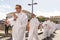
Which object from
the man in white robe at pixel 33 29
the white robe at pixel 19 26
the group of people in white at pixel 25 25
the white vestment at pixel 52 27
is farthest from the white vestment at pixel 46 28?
the white robe at pixel 19 26

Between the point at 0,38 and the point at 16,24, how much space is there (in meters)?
2.41

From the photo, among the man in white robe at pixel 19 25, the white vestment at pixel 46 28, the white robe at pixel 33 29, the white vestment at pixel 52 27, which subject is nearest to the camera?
the man in white robe at pixel 19 25

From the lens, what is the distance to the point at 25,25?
5.61m

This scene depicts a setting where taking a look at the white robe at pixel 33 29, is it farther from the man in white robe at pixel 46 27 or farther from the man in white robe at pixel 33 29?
the man in white robe at pixel 46 27

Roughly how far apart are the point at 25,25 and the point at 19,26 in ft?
0.38

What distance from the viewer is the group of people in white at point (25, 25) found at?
5586 millimetres

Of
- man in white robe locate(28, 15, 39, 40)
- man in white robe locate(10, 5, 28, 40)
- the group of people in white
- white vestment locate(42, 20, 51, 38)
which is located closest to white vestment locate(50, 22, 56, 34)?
the group of people in white

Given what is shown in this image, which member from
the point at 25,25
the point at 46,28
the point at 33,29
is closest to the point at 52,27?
the point at 46,28

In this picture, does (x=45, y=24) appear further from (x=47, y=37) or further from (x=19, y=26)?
(x=19, y=26)

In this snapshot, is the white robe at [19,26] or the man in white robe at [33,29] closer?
the white robe at [19,26]

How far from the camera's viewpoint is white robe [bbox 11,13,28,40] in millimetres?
5587

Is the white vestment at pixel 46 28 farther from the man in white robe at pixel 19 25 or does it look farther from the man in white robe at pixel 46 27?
the man in white robe at pixel 19 25

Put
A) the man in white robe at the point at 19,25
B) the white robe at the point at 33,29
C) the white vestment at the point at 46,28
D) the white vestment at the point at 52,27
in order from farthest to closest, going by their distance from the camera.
→ 1. the white vestment at the point at 52,27
2. the white vestment at the point at 46,28
3. the white robe at the point at 33,29
4. the man in white robe at the point at 19,25

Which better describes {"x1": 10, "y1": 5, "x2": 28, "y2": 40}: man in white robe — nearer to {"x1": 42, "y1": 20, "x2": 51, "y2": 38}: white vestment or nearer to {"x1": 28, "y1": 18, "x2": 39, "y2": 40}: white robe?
{"x1": 28, "y1": 18, "x2": 39, "y2": 40}: white robe
